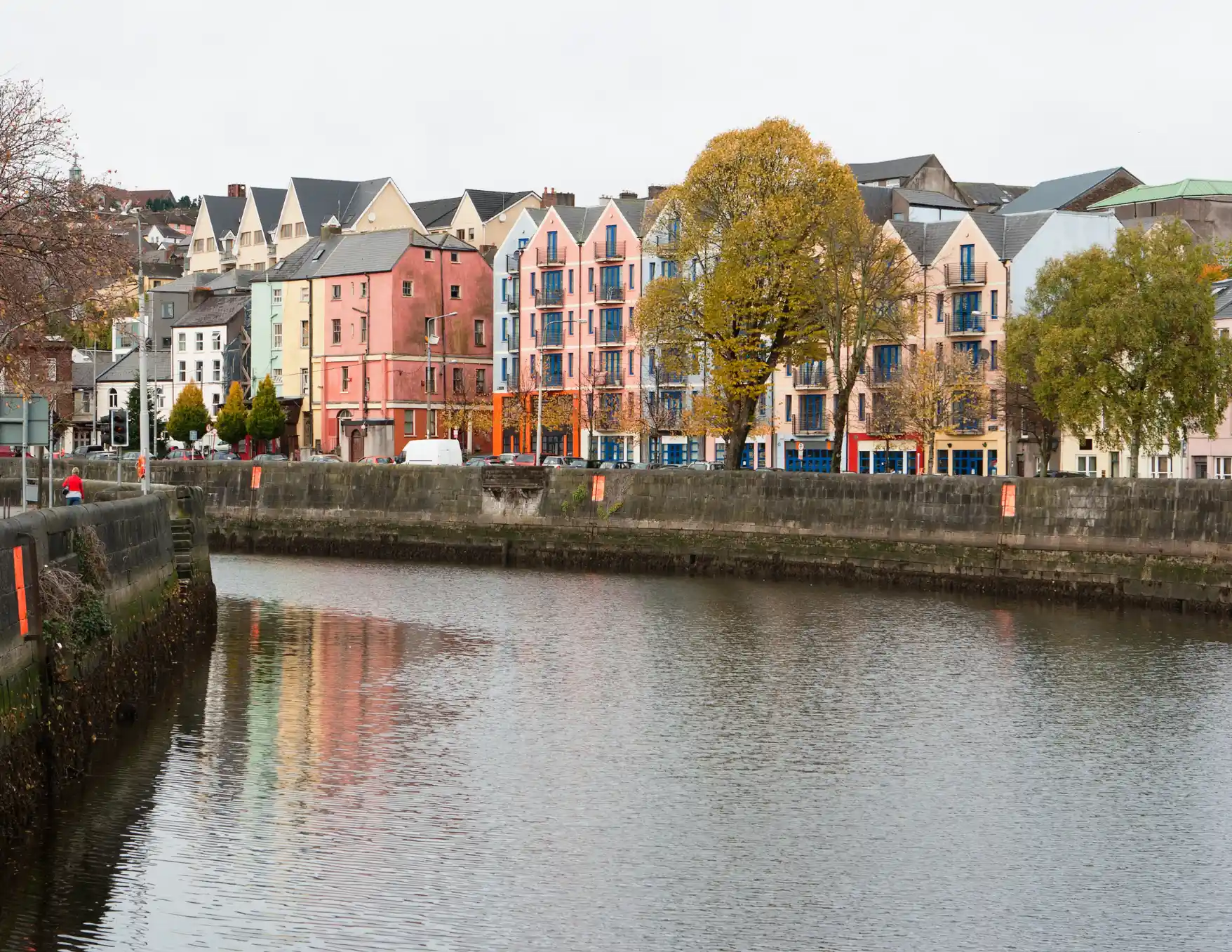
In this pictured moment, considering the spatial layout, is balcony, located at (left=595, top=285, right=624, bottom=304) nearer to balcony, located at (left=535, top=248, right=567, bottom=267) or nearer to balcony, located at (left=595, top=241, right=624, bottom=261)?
balcony, located at (left=595, top=241, right=624, bottom=261)

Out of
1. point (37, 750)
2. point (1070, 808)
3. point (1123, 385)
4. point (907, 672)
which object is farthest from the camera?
point (1123, 385)

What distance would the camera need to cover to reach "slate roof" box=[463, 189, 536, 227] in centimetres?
14500

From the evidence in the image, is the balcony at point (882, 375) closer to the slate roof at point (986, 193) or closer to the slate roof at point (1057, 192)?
the slate roof at point (1057, 192)

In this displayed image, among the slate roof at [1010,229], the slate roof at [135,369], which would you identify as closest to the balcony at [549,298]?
the slate roof at [1010,229]

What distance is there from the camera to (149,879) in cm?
2059

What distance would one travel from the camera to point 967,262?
9556 cm

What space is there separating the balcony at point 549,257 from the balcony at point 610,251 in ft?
11.1

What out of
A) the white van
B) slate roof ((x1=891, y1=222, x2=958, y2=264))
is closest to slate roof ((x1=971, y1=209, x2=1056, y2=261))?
slate roof ((x1=891, y1=222, x2=958, y2=264))

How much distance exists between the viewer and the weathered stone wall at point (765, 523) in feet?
171

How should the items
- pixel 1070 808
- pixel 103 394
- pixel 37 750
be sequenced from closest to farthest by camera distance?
pixel 37 750 → pixel 1070 808 → pixel 103 394

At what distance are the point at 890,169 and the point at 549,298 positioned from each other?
33.6 meters

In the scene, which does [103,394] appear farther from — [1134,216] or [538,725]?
[538,725]

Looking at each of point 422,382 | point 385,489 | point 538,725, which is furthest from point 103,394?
point 538,725

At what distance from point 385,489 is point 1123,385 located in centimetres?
2999
